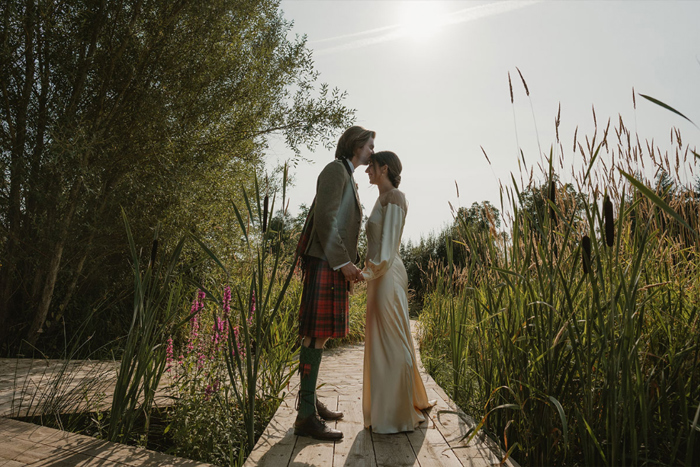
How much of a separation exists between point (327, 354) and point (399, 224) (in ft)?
13.7

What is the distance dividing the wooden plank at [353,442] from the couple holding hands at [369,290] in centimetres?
7

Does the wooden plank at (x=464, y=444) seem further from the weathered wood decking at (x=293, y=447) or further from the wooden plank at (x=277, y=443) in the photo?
the wooden plank at (x=277, y=443)

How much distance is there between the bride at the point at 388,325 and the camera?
2.46m

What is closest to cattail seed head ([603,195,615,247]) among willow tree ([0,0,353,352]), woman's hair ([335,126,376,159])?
woman's hair ([335,126,376,159])

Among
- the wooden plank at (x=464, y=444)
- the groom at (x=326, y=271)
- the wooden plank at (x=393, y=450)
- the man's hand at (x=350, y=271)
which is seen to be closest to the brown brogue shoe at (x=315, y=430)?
the groom at (x=326, y=271)

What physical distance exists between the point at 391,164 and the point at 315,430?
1.58m

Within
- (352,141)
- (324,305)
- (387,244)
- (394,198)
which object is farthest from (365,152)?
(324,305)

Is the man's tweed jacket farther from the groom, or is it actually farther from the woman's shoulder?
the woman's shoulder

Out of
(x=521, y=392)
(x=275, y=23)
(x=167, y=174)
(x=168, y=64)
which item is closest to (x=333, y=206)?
(x=521, y=392)

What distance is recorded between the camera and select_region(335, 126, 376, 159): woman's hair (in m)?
2.67

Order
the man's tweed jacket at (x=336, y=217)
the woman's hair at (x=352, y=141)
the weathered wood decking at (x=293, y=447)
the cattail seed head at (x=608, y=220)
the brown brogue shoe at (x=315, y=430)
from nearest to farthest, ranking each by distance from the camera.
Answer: the cattail seed head at (x=608, y=220) < the weathered wood decking at (x=293, y=447) < the brown brogue shoe at (x=315, y=430) < the man's tweed jacket at (x=336, y=217) < the woman's hair at (x=352, y=141)

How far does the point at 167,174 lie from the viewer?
545 cm

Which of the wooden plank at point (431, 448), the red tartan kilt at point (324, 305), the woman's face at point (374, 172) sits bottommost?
the wooden plank at point (431, 448)

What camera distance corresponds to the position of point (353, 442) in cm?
231
